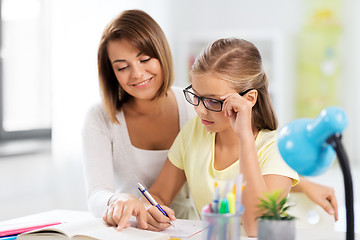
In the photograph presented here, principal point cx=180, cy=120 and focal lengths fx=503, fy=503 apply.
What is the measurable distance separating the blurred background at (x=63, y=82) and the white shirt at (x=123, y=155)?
82 cm

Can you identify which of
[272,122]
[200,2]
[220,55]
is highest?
[200,2]

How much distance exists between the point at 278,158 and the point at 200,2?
3.33 m

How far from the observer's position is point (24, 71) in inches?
110

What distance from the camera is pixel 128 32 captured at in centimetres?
162

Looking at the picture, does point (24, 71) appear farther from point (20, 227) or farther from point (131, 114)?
point (20, 227)

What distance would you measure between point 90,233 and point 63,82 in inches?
60.3

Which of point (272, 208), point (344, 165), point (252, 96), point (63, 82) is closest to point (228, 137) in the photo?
point (252, 96)

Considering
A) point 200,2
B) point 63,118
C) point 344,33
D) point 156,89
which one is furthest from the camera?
point 200,2

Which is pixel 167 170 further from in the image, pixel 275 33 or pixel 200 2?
pixel 200 2

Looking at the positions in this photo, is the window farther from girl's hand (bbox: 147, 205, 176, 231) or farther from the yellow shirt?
girl's hand (bbox: 147, 205, 176, 231)

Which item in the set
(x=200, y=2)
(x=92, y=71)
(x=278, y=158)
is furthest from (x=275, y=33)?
(x=278, y=158)

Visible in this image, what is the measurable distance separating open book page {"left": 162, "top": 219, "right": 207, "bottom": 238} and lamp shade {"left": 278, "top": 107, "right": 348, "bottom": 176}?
417mm

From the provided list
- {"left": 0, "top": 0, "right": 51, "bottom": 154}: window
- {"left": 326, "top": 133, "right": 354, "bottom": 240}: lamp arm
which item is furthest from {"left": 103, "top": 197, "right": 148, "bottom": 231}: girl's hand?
{"left": 0, "top": 0, "right": 51, "bottom": 154}: window

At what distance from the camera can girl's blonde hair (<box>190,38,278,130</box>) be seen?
138 cm
